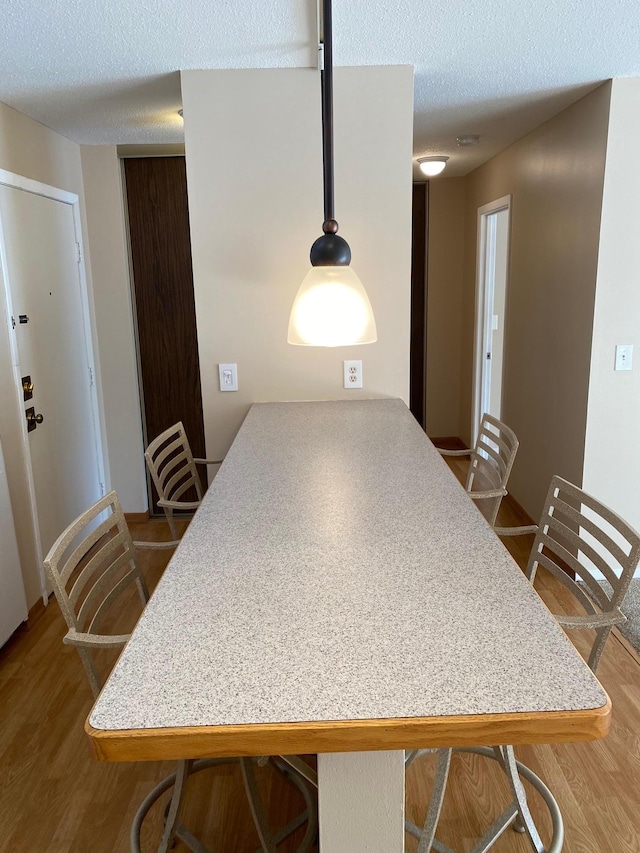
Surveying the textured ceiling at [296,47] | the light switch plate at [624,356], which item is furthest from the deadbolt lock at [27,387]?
the light switch plate at [624,356]

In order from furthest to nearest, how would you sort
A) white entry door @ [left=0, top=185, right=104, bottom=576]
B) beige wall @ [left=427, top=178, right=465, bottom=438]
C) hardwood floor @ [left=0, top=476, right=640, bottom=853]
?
beige wall @ [left=427, top=178, right=465, bottom=438]
white entry door @ [left=0, top=185, right=104, bottom=576]
hardwood floor @ [left=0, top=476, right=640, bottom=853]

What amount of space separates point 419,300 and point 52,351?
3248 millimetres

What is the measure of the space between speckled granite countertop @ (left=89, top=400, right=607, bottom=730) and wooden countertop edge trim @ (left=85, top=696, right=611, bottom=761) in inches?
0.5

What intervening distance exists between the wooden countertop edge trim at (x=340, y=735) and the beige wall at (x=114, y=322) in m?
3.33

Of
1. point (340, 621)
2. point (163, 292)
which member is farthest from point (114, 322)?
point (340, 621)

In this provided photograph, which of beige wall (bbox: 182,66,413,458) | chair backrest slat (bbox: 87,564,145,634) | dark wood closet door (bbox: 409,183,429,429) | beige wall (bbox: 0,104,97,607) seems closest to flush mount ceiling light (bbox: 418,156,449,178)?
dark wood closet door (bbox: 409,183,429,429)


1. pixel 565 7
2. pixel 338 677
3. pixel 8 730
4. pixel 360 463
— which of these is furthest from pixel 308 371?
pixel 338 677

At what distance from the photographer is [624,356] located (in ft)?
10.2

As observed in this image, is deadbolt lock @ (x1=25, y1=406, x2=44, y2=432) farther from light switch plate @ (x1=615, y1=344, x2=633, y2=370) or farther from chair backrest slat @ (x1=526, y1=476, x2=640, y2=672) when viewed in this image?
light switch plate @ (x1=615, y1=344, x2=633, y2=370)

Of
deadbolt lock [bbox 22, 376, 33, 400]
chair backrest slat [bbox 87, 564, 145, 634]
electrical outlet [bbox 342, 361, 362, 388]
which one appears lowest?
chair backrest slat [bbox 87, 564, 145, 634]

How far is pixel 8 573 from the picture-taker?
275cm

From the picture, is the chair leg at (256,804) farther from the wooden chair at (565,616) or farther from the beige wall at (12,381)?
the beige wall at (12,381)

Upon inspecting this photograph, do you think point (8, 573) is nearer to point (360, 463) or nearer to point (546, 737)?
point (360, 463)

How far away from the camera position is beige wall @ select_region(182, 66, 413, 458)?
262 cm
